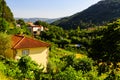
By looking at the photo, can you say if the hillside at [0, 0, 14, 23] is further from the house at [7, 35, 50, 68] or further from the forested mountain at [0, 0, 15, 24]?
the house at [7, 35, 50, 68]

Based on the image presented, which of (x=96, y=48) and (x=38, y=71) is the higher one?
(x=96, y=48)

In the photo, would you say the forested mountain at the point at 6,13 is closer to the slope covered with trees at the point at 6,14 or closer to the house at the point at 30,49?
the slope covered with trees at the point at 6,14

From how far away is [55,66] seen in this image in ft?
140

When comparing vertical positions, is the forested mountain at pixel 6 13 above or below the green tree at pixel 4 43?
above

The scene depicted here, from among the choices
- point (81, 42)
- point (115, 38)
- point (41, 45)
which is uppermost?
point (115, 38)

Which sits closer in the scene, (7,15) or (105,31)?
(105,31)

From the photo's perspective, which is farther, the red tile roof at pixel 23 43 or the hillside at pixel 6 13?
the hillside at pixel 6 13

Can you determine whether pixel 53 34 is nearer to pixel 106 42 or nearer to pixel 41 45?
pixel 41 45

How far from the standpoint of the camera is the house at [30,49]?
3891cm

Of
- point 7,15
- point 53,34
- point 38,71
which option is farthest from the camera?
point 53,34

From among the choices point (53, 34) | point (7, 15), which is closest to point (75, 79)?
point (7, 15)

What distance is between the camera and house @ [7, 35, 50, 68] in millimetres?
38906

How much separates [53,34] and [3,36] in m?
66.7

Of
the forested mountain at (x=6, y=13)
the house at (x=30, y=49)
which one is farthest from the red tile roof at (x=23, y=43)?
the forested mountain at (x=6, y=13)
